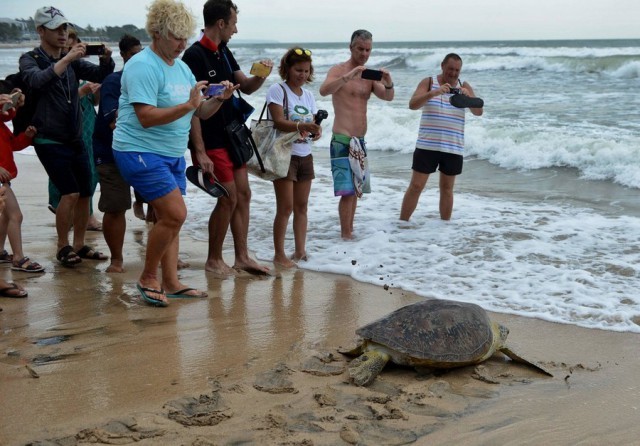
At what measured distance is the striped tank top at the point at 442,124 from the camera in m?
6.77

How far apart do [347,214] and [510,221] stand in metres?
1.65

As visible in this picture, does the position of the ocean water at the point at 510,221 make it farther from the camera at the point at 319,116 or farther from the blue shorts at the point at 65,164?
the blue shorts at the point at 65,164

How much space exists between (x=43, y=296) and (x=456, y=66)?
4.02 metres

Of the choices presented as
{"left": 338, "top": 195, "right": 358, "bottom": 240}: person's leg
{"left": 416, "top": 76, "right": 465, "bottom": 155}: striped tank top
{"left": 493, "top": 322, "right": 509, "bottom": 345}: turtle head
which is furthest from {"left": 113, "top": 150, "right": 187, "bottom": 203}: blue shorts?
{"left": 416, "top": 76, "right": 465, "bottom": 155}: striped tank top

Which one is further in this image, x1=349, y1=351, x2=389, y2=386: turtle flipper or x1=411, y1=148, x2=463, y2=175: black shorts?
x1=411, y1=148, x2=463, y2=175: black shorts

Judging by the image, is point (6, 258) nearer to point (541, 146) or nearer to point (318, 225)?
point (318, 225)

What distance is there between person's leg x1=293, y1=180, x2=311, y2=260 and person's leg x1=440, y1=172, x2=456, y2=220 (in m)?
1.70

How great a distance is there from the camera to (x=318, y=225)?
7.05 m

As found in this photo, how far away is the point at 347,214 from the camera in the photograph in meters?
6.45

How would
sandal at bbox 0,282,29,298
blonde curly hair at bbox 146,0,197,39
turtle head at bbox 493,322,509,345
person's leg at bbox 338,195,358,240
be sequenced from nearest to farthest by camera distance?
turtle head at bbox 493,322,509,345
blonde curly hair at bbox 146,0,197,39
sandal at bbox 0,282,29,298
person's leg at bbox 338,195,358,240

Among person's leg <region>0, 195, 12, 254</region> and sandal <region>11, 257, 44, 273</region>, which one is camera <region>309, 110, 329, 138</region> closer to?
sandal <region>11, 257, 44, 273</region>

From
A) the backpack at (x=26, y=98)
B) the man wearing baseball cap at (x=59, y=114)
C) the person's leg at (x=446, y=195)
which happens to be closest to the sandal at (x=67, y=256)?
the man wearing baseball cap at (x=59, y=114)

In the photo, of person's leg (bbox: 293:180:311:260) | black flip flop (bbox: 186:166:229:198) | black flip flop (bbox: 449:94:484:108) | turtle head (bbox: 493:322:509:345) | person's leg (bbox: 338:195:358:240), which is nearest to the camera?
turtle head (bbox: 493:322:509:345)

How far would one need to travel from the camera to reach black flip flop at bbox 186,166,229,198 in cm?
480
